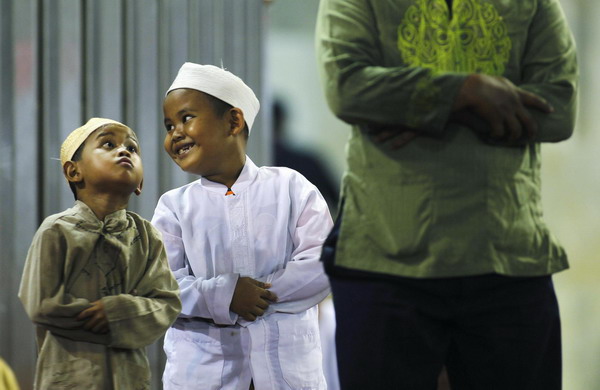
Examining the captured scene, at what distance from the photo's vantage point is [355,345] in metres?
1.55

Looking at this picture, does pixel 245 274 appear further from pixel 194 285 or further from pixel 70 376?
pixel 70 376

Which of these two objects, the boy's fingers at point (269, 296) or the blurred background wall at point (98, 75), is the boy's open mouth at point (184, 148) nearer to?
the boy's fingers at point (269, 296)

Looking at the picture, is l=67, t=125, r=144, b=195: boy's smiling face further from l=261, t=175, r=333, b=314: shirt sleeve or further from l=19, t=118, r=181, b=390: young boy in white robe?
Answer: l=261, t=175, r=333, b=314: shirt sleeve

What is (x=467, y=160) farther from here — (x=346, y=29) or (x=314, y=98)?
(x=314, y=98)

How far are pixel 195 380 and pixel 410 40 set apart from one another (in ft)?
4.08

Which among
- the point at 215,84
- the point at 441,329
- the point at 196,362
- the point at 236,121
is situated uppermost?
the point at 215,84

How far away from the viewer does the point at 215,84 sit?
2555mm

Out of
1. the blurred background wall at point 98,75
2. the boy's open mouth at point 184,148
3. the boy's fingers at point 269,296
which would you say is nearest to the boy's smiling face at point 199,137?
the boy's open mouth at point 184,148

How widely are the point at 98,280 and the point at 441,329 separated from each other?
1.00 meters

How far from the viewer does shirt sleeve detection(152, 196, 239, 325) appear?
2.35 m

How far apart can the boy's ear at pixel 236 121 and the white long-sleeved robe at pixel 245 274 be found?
0.12 m

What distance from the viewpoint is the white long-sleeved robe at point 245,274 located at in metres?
2.39

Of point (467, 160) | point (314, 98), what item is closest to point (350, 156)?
point (467, 160)

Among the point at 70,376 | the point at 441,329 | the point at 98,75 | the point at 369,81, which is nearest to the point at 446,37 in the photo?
the point at 369,81
